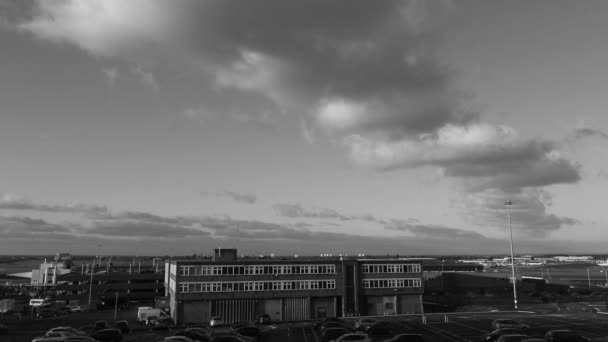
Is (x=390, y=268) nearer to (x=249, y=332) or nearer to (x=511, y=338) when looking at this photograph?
(x=249, y=332)

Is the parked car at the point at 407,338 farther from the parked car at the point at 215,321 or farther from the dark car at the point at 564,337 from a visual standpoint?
the parked car at the point at 215,321

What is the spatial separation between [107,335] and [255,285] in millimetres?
31637

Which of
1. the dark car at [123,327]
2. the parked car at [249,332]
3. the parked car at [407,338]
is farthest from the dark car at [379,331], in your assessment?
the dark car at [123,327]

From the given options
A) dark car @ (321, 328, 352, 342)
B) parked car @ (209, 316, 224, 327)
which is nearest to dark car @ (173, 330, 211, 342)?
dark car @ (321, 328, 352, 342)

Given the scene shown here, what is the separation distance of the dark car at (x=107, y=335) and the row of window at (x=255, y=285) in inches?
922

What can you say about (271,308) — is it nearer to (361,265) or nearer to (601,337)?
(361,265)

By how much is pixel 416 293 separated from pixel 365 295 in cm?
1113

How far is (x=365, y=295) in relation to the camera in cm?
8550

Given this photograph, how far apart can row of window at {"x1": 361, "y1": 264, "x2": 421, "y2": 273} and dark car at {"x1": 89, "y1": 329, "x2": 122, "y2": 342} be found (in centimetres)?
4842

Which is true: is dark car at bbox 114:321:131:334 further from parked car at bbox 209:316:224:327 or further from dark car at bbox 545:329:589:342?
dark car at bbox 545:329:589:342

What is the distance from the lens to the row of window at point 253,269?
256 feet

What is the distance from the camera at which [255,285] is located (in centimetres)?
8000

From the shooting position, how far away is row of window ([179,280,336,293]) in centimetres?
7725

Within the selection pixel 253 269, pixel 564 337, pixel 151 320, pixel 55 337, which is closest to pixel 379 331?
pixel 564 337
